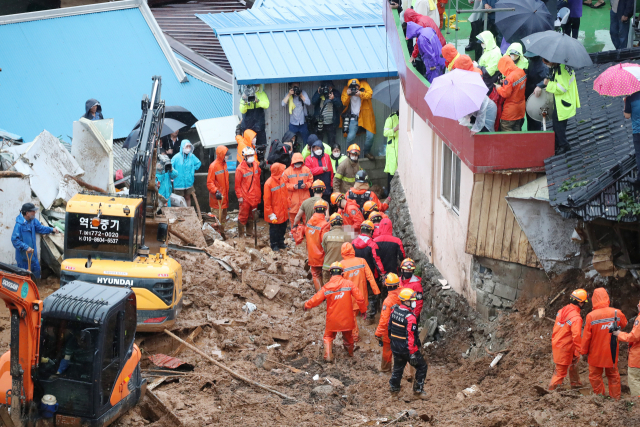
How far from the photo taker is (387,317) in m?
11.1

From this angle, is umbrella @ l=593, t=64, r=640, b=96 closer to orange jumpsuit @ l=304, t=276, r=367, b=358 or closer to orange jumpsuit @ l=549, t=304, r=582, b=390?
orange jumpsuit @ l=549, t=304, r=582, b=390

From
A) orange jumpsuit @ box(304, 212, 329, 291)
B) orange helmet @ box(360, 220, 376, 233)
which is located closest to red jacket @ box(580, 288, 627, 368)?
orange helmet @ box(360, 220, 376, 233)

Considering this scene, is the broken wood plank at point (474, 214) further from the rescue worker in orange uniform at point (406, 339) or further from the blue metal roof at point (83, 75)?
the blue metal roof at point (83, 75)

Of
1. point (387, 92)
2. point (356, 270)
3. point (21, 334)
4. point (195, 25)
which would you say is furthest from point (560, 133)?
point (195, 25)

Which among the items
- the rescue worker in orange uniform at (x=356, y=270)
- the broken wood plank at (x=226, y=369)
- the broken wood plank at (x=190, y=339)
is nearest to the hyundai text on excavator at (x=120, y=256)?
→ the broken wood plank at (x=226, y=369)

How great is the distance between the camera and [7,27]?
21.4 m

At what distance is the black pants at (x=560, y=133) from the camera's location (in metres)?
10.9

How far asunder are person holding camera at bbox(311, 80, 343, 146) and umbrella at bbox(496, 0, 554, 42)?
7.07 m

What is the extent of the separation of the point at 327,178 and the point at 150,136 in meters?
5.36

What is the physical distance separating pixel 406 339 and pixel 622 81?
4.27 m

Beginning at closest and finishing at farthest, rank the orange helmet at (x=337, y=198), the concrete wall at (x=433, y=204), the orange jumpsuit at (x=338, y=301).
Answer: the orange jumpsuit at (x=338, y=301) → the concrete wall at (x=433, y=204) → the orange helmet at (x=337, y=198)

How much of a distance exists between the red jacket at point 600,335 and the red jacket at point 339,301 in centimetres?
377

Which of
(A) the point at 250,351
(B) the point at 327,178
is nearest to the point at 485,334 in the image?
(A) the point at 250,351

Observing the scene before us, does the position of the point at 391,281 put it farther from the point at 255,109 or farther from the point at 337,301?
the point at 255,109
